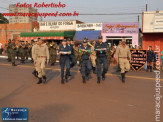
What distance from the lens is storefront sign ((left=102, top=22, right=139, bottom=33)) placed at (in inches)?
1005

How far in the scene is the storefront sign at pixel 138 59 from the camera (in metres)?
12.0

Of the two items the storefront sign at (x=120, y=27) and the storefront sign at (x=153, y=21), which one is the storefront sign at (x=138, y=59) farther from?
the storefront sign at (x=120, y=27)

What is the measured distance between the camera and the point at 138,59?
40.1ft

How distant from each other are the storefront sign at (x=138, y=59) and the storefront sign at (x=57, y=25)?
751 inches

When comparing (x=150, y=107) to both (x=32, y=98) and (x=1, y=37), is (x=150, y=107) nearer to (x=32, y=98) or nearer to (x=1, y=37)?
(x=32, y=98)

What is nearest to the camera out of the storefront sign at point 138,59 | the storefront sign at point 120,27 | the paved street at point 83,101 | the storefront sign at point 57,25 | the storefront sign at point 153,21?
the paved street at point 83,101

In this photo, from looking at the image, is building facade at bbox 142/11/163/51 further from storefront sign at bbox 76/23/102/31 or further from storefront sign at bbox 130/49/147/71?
storefront sign at bbox 130/49/147/71

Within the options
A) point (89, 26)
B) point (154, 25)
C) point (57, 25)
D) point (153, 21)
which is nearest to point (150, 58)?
point (154, 25)

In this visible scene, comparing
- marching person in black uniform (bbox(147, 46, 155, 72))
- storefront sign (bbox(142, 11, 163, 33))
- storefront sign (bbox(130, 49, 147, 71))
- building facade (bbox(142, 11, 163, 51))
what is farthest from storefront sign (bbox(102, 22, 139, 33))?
marching person in black uniform (bbox(147, 46, 155, 72))

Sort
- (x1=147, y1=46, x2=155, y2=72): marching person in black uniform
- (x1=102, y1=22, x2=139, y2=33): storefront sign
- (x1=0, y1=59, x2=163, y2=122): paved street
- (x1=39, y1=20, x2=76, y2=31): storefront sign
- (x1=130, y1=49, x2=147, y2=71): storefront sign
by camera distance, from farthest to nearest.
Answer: (x1=39, y1=20, x2=76, y2=31): storefront sign < (x1=102, y1=22, x2=139, y2=33): storefront sign < (x1=130, y1=49, x2=147, y2=71): storefront sign < (x1=147, y1=46, x2=155, y2=72): marching person in black uniform < (x1=0, y1=59, x2=163, y2=122): paved street

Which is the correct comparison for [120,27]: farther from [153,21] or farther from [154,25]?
[154,25]

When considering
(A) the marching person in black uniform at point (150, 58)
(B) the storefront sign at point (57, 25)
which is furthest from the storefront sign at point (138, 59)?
(B) the storefront sign at point (57, 25)

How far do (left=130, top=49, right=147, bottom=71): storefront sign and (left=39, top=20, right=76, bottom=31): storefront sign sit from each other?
62.6 ft

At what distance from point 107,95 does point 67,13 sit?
26.1m
